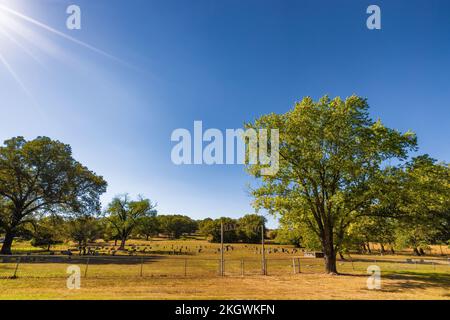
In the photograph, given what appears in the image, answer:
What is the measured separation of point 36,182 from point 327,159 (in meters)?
42.7

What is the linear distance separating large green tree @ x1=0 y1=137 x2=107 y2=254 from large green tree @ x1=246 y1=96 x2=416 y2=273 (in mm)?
34324

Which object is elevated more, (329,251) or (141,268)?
(329,251)

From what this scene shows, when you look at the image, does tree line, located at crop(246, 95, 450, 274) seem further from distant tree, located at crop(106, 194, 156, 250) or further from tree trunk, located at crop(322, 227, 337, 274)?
distant tree, located at crop(106, 194, 156, 250)

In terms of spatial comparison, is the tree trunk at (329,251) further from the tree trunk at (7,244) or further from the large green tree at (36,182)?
the tree trunk at (7,244)

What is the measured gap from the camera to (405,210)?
20.0 m

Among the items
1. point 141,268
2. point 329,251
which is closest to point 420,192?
point 329,251

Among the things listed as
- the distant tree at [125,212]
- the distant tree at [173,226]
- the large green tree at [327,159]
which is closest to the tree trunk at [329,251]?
the large green tree at [327,159]

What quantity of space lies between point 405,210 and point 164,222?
133172mm

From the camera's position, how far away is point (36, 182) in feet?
136

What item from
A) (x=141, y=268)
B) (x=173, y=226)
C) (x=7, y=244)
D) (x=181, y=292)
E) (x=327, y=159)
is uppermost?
(x=327, y=159)

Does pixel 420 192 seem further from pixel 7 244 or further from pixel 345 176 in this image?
pixel 7 244
